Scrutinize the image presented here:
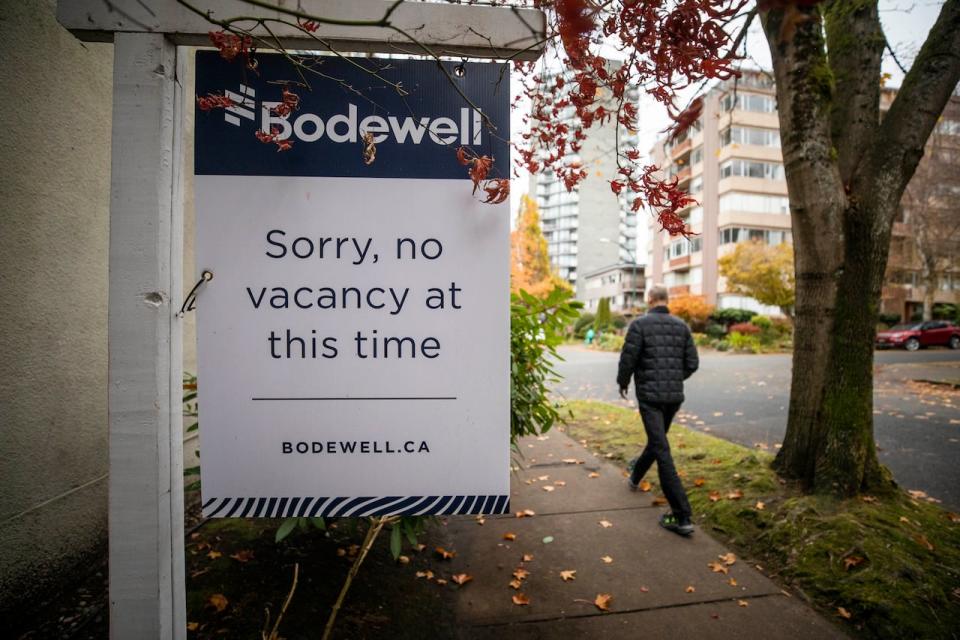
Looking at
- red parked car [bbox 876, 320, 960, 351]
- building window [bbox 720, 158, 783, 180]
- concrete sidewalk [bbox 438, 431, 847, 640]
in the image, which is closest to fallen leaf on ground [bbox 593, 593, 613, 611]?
concrete sidewalk [bbox 438, 431, 847, 640]

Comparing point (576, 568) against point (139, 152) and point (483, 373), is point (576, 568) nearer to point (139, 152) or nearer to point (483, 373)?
point (483, 373)

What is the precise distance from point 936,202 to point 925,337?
6821 millimetres

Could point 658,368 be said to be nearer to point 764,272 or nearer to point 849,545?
point 849,545

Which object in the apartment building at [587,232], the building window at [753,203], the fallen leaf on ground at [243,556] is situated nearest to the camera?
the fallen leaf on ground at [243,556]

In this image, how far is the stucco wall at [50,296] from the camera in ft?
8.05

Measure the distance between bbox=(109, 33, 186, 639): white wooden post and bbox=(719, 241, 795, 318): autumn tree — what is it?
26.8m

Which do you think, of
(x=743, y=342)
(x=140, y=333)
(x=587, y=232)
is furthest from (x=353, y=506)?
(x=587, y=232)

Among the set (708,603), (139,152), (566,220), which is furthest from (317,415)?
(566,220)

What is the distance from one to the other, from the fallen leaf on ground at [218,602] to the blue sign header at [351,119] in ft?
7.40

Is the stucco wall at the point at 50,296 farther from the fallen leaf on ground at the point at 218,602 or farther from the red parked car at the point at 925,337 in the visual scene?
the red parked car at the point at 925,337

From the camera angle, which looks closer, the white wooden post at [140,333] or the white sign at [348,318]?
the white wooden post at [140,333]

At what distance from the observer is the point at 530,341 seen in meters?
3.21

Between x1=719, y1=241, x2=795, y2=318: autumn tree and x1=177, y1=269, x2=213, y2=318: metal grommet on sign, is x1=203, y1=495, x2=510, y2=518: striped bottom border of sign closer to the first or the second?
x1=177, y1=269, x2=213, y2=318: metal grommet on sign

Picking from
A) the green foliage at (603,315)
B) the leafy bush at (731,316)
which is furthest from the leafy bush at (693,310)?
the green foliage at (603,315)
